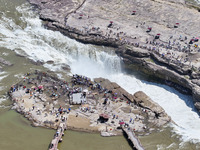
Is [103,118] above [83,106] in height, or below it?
above

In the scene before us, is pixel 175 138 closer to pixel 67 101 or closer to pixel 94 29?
pixel 67 101

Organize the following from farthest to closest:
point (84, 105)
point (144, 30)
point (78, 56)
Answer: point (144, 30) → point (78, 56) → point (84, 105)

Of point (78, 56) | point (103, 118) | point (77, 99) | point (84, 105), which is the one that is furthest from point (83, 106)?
point (78, 56)

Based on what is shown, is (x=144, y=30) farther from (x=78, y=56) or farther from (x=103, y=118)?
(x=103, y=118)

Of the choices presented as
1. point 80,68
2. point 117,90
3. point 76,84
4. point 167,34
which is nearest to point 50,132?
point 76,84

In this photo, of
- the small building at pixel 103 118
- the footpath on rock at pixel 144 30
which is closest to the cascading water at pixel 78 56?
the footpath on rock at pixel 144 30

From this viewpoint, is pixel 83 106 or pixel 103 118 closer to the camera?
pixel 103 118

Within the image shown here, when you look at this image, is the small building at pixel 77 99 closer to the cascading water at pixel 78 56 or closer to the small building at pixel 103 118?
the small building at pixel 103 118
